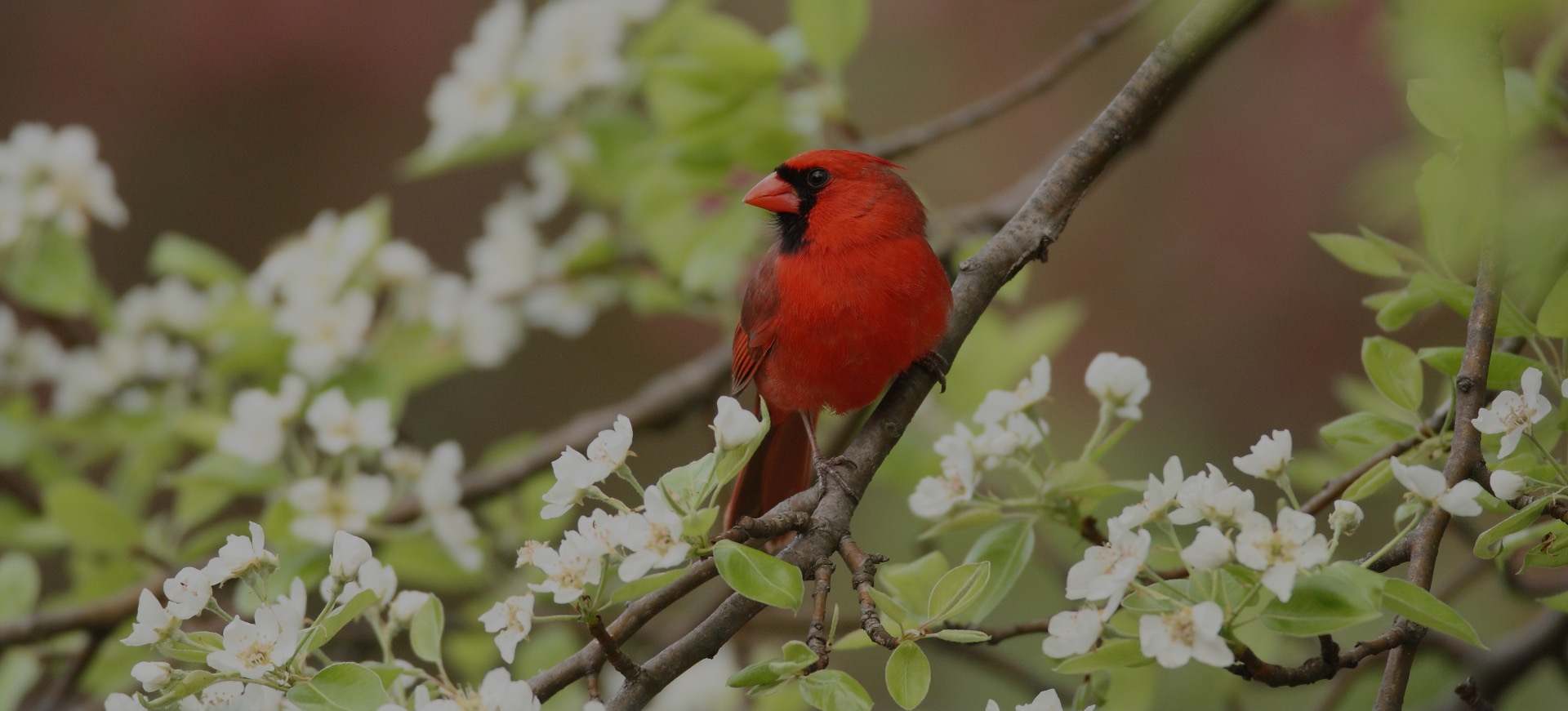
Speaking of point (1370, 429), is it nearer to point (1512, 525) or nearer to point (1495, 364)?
point (1495, 364)

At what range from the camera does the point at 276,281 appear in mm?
2701

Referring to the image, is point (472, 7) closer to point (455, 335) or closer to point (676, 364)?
point (676, 364)

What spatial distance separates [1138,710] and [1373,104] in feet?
11.5

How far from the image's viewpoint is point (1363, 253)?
1495 millimetres

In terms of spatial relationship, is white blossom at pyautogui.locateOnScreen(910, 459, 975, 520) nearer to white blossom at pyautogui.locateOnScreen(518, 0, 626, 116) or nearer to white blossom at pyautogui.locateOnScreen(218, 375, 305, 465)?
white blossom at pyautogui.locateOnScreen(218, 375, 305, 465)

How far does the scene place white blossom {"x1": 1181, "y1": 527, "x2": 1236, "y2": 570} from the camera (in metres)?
1.04

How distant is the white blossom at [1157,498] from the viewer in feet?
3.79

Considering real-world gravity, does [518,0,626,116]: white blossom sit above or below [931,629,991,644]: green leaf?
above

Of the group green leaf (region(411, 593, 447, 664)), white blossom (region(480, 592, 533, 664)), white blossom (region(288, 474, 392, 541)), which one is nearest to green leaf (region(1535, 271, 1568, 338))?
white blossom (region(480, 592, 533, 664))

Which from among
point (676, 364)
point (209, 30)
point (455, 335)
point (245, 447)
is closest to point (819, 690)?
point (245, 447)

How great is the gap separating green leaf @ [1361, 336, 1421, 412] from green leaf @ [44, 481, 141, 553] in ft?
7.00

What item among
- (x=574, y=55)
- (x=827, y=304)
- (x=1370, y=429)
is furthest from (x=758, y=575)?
(x=574, y=55)

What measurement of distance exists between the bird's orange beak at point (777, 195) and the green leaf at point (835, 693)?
1358 millimetres

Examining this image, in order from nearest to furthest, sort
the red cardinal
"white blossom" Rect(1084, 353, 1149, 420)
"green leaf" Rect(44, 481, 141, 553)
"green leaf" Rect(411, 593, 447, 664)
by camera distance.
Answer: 1. "green leaf" Rect(411, 593, 447, 664)
2. "white blossom" Rect(1084, 353, 1149, 420)
3. the red cardinal
4. "green leaf" Rect(44, 481, 141, 553)
